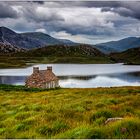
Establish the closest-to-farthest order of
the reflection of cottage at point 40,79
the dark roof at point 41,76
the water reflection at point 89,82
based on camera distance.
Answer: the reflection of cottage at point 40,79
the dark roof at point 41,76
the water reflection at point 89,82

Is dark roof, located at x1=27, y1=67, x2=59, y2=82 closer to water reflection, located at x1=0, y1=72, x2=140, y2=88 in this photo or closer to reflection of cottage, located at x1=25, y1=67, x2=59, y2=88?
reflection of cottage, located at x1=25, y1=67, x2=59, y2=88

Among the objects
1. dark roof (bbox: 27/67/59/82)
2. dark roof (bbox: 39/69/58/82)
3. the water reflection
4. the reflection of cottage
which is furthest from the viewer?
the water reflection

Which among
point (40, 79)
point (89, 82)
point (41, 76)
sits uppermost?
point (41, 76)

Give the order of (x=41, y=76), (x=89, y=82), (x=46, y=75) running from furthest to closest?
(x=89, y=82)
(x=46, y=75)
(x=41, y=76)

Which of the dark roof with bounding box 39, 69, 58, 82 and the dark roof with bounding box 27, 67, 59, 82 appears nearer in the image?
the dark roof with bounding box 27, 67, 59, 82

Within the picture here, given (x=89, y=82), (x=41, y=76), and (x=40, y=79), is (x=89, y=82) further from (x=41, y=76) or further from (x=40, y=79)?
(x=40, y=79)

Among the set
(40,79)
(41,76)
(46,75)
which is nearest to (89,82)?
(46,75)

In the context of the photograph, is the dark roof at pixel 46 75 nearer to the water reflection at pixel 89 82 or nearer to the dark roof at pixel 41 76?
the dark roof at pixel 41 76

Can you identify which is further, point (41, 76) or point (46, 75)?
point (46, 75)

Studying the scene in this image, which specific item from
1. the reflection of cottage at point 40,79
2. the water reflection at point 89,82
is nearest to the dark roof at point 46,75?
the reflection of cottage at point 40,79

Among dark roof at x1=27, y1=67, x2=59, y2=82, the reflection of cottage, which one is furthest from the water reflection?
dark roof at x1=27, y1=67, x2=59, y2=82

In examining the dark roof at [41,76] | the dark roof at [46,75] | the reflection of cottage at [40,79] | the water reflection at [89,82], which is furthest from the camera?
the water reflection at [89,82]

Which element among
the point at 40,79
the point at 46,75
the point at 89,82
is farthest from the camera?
the point at 89,82

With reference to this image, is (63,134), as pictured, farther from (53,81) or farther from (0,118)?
(53,81)
